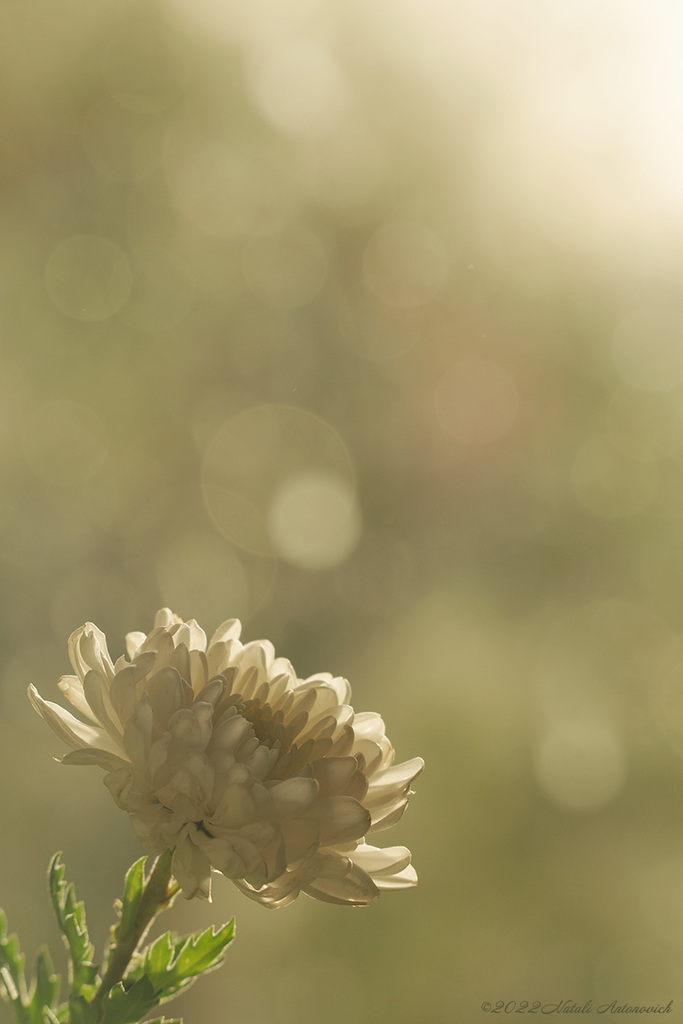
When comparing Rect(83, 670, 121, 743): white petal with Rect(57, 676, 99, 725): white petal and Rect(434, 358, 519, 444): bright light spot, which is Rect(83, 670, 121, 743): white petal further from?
Rect(434, 358, 519, 444): bright light spot

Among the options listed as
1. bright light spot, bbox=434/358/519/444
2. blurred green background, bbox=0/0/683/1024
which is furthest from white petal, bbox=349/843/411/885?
bright light spot, bbox=434/358/519/444

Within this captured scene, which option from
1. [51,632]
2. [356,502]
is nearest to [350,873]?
[51,632]

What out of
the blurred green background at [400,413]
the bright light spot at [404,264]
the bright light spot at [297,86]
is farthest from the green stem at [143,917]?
the bright light spot at [297,86]

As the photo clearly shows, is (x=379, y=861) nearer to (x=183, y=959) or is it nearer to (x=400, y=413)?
(x=183, y=959)

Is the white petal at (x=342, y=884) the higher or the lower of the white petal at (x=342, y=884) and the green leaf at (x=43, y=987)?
the higher

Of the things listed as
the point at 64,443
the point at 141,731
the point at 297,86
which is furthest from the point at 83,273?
the point at 141,731

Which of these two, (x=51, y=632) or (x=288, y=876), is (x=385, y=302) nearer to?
(x=51, y=632)

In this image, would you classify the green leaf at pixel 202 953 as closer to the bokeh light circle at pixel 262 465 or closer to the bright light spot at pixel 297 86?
the bokeh light circle at pixel 262 465
